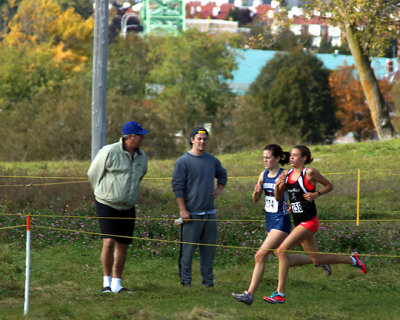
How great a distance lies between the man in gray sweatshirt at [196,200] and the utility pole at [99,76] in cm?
433

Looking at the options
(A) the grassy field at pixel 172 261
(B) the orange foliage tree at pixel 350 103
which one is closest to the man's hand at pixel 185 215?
(A) the grassy field at pixel 172 261

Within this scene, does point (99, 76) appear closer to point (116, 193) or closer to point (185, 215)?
point (116, 193)

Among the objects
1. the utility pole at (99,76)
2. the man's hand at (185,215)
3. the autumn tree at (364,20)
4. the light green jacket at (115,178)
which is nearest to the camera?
the light green jacket at (115,178)

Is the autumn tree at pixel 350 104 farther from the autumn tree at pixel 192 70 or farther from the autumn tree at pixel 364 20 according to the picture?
the autumn tree at pixel 364 20

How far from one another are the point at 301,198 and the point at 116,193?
2069mm

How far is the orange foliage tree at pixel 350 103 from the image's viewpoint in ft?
213

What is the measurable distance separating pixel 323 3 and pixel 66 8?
47934 mm

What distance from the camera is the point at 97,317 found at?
653 centimetres

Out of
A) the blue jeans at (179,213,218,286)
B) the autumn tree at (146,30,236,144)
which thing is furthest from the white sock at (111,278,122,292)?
the autumn tree at (146,30,236,144)

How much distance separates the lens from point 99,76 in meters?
12.3

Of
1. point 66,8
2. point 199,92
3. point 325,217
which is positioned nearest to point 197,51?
point 199,92

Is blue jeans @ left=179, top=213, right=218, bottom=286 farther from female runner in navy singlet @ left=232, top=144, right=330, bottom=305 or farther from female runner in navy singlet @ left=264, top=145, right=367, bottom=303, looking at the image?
female runner in navy singlet @ left=264, top=145, right=367, bottom=303

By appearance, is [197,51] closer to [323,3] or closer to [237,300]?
[323,3]

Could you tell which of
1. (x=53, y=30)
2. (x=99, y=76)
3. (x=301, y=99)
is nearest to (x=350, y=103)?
(x=301, y=99)
